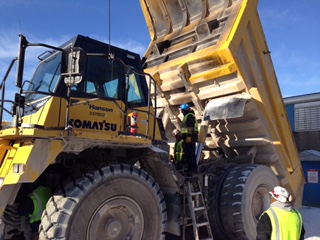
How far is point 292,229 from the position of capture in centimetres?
268

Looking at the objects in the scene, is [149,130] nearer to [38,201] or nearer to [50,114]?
[50,114]

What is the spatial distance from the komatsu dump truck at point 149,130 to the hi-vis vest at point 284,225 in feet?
5.05

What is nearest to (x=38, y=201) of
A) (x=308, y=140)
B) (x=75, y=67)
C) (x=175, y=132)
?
(x=75, y=67)

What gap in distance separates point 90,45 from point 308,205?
22.8 feet

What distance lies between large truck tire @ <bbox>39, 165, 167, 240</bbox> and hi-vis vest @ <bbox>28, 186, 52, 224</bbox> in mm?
296

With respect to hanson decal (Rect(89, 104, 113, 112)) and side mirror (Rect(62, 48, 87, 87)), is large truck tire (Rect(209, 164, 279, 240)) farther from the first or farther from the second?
side mirror (Rect(62, 48, 87, 87))

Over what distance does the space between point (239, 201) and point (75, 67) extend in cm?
318

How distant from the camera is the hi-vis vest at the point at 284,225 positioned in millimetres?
2662

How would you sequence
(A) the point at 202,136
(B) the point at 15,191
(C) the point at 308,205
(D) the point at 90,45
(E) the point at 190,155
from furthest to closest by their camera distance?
(C) the point at 308,205 → (A) the point at 202,136 → (E) the point at 190,155 → (D) the point at 90,45 → (B) the point at 15,191

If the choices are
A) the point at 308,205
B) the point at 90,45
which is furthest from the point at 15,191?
the point at 308,205

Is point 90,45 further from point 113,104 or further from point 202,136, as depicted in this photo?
point 202,136

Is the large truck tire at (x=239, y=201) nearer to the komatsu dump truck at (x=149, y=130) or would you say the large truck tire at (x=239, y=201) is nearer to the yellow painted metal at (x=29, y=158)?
the komatsu dump truck at (x=149, y=130)

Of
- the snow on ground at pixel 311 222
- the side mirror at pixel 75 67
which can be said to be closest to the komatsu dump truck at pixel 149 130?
the side mirror at pixel 75 67

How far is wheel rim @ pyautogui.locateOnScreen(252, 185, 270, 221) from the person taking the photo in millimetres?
5281
